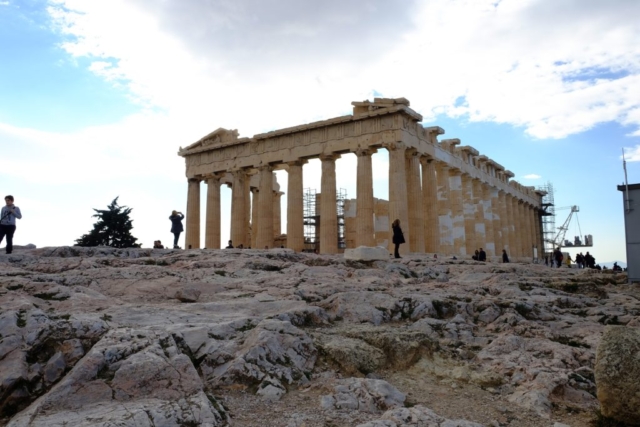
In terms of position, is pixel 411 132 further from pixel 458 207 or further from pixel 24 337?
pixel 24 337

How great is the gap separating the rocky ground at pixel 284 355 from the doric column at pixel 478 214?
1093 inches

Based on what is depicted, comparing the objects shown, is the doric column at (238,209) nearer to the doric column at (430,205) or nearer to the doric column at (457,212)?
the doric column at (430,205)

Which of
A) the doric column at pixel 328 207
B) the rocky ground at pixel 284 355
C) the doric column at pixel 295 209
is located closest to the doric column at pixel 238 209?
the doric column at pixel 295 209

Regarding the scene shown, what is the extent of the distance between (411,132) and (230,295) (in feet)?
75.0

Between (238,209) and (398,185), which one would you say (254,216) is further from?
(398,185)

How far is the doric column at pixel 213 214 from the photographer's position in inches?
1463

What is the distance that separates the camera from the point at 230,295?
362 inches

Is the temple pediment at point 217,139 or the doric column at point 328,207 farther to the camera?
the temple pediment at point 217,139

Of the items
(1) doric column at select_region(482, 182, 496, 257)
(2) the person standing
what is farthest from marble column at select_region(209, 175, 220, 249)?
(2) the person standing

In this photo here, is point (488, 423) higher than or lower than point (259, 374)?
lower

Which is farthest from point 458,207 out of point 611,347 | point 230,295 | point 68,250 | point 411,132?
point 611,347

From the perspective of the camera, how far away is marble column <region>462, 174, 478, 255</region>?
36822 mm

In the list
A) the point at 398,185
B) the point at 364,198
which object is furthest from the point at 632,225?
the point at 364,198

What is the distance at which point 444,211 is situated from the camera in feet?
111
